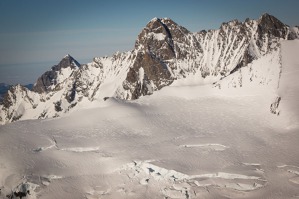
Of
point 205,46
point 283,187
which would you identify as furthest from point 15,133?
point 205,46

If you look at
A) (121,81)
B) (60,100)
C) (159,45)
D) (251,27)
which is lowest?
(60,100)

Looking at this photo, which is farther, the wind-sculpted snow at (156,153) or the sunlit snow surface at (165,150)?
the sunlit snow surface at (165,150)

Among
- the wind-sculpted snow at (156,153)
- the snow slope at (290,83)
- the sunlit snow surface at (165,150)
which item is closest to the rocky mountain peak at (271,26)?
the snow slope at (290,83)

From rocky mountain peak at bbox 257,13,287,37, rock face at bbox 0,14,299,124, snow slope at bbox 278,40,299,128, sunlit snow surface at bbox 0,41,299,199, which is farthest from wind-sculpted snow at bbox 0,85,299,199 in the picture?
rocky mountain peak at bbox 257,13,287,37

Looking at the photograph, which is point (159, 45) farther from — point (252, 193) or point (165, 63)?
point (252, 193)

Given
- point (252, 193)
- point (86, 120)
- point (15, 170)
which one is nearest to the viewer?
point (252, 193)

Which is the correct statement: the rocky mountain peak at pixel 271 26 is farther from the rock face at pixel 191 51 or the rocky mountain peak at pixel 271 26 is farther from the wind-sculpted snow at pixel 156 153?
the wind-sculpted snow at pixel 156 153

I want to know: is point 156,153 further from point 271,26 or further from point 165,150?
point 271,26

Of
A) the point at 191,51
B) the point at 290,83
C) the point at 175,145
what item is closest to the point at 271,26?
the point at 191,51

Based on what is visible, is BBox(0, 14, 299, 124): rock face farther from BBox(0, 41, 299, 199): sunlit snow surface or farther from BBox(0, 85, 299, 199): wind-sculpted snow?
BBox(0, 85, 299, 199): wind-sculpted snow
